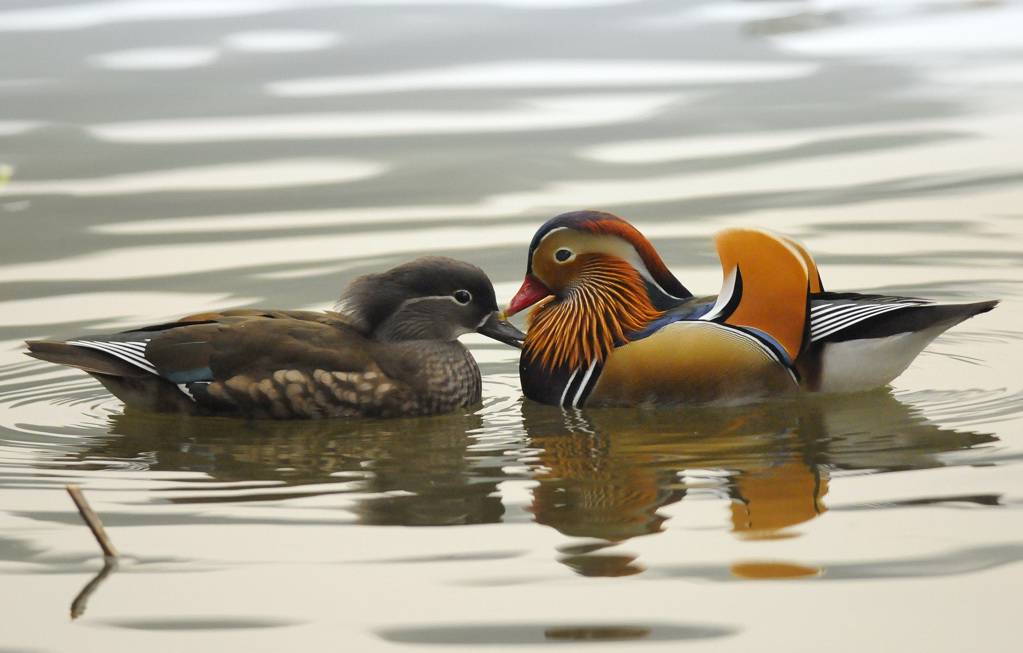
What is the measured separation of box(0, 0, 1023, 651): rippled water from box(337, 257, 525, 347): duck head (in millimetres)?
439

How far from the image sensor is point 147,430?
6.62 metres

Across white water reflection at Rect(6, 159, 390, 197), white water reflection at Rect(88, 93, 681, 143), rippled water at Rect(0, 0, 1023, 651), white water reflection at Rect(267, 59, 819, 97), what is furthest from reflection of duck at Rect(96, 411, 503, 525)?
white water reflection at Rect(267, 59, 819, 97)

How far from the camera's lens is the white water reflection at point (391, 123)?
12.2m

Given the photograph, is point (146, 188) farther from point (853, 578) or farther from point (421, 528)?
point (853, 578)

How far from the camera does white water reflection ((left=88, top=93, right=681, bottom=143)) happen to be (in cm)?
1216

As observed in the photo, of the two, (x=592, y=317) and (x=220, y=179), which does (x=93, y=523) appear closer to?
(x=592, y=317)

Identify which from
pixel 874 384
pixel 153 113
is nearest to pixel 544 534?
pixel 874 384

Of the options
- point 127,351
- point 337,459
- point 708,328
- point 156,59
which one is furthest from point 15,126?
point 708,328

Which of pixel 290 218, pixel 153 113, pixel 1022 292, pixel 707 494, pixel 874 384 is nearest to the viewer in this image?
pixel 707 494

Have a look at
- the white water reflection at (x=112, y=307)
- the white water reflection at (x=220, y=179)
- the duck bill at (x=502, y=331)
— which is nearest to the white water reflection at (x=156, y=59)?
the white water reflection at (x=220, y=179)

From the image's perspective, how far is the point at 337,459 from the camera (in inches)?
238

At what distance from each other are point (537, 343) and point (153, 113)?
6.68 m

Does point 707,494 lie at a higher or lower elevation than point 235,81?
lower

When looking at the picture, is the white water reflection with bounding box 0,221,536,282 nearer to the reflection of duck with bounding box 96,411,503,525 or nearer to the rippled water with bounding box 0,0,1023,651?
the rippled water with bounding box 0,0,1023,651
